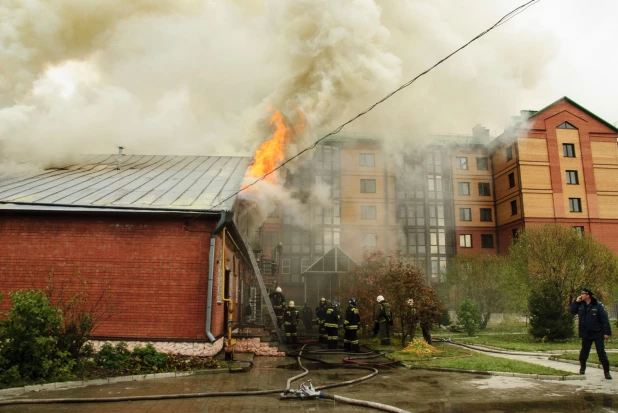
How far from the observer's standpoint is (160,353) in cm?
1038

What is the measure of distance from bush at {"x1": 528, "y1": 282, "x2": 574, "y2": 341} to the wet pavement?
8630mm

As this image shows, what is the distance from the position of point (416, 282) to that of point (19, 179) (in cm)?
1441

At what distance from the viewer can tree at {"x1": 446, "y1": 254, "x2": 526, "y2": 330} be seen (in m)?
28.4

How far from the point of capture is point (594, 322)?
29.8 ft

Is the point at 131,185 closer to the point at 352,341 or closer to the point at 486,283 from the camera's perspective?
the point at 352,341

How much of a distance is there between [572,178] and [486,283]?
672 inches

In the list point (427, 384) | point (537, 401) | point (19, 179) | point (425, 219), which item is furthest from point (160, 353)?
point (425, 219)

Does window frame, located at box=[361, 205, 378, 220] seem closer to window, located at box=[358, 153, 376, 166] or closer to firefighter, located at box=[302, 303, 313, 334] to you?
window, located at box=[358, 153, 376, 166]

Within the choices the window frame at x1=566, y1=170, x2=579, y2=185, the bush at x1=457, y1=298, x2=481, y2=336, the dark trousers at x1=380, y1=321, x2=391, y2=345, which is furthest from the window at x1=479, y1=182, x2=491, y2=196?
the dark trousers at x1=380, y1=321, x2=391, y2=345

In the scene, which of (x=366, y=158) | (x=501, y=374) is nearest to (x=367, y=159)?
(x=366, y=158)

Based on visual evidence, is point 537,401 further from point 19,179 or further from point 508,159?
point 508,159

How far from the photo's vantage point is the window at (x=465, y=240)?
4450 centimetres

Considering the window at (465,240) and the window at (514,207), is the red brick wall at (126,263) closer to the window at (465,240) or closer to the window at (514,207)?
the window at (514,207)

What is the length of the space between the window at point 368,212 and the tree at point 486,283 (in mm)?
11730
